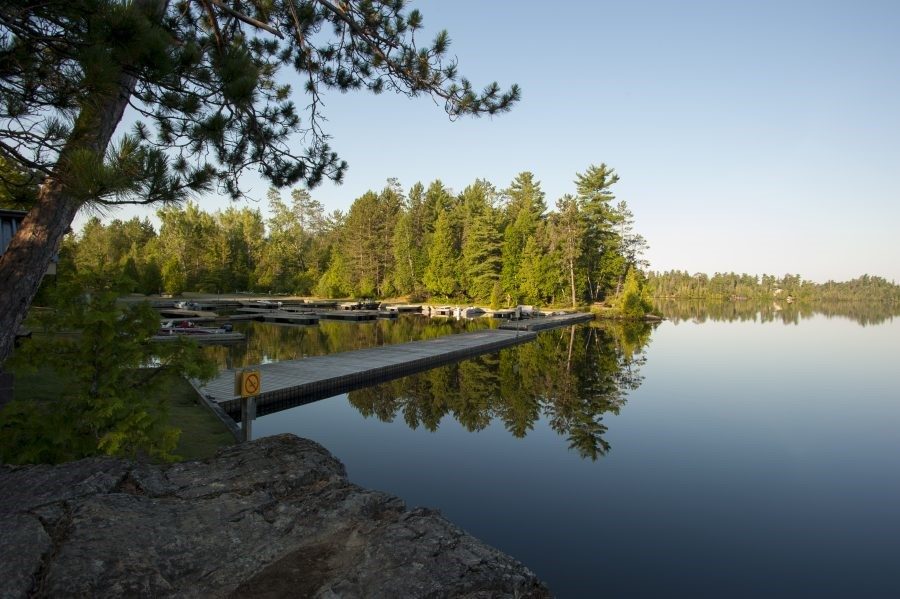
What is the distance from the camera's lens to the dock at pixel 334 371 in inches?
453

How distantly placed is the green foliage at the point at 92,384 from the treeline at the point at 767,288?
10870cm

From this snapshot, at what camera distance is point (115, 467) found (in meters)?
4.17

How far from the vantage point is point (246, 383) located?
23.2ft

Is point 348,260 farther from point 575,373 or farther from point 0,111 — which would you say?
point 0,111

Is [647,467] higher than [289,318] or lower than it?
lower

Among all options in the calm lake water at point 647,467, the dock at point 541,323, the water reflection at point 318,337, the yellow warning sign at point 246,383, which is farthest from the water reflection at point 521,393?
the dock at point 541,323

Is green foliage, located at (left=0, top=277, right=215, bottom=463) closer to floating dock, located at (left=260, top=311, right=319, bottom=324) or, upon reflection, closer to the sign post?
the sign post

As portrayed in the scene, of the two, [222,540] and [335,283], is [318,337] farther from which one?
[335,283]

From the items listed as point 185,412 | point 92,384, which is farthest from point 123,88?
point 185,412

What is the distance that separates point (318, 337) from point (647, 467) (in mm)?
18273

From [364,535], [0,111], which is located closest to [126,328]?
[0,111]

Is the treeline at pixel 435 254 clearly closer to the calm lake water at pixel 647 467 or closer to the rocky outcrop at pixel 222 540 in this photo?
the calm lake water at pixel 647 467

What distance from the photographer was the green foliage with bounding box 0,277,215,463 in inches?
200

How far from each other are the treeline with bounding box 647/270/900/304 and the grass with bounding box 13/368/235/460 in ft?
347
